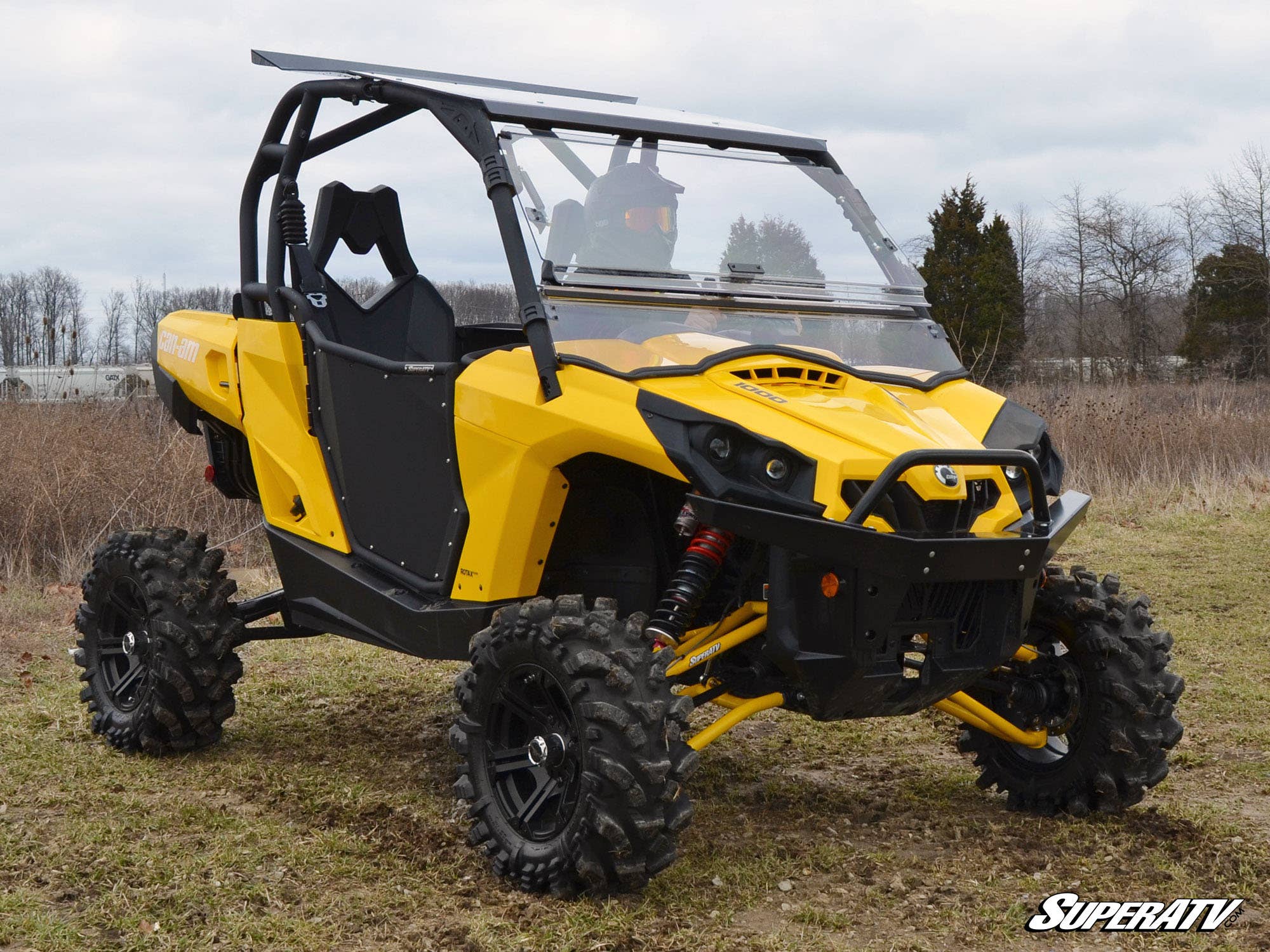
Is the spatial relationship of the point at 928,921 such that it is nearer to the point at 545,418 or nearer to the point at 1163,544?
the point at 545,418

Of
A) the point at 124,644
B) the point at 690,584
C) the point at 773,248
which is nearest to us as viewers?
the point at 690,584

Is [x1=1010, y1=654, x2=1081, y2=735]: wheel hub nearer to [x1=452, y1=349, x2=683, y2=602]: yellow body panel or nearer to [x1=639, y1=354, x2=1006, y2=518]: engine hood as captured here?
[x1=639, y1=354, x2=1006, y2=518]: engine hood

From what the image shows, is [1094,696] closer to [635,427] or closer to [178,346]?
[635,427]

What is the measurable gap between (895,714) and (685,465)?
0.93 m

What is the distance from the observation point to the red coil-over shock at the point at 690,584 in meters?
3.63

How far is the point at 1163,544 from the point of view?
1030cm

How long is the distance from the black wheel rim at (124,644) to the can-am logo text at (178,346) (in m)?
0.95

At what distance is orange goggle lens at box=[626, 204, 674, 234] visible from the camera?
404 cm

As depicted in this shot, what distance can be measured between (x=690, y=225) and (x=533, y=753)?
5.55ft

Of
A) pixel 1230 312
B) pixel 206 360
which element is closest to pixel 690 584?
pixel 206 360

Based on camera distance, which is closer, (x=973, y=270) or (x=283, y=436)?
(x=283, y=436)

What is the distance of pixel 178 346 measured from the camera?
18.2 ft

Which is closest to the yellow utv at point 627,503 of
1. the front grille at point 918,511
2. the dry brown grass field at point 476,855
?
the front grille at point 918,511

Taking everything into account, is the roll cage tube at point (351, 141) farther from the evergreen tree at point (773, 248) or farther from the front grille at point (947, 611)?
the front grille at point (947, 611)
